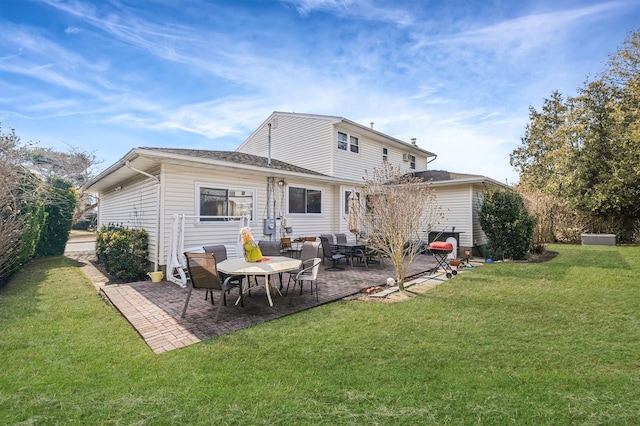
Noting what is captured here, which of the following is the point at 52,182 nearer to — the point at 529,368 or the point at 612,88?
the point at 529,368

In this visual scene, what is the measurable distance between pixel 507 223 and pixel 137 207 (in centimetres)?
1179

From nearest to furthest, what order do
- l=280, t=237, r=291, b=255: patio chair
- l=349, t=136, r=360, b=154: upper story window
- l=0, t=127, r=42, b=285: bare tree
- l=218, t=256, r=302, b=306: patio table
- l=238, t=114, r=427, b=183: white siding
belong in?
l=218, t=256, r=302, b=306: patio table → l=0, t=127, r=42, b=285: bare tree → l=280, t=237, r=291, b=255: patio chair → l=238, t=114, r=427, b=183: white siding → l=349, t=136, r=360, b=154: upper story window

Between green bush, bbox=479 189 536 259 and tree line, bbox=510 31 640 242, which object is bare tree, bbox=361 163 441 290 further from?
tree line, bbox=510 31 640 242

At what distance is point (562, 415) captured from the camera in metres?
2.38

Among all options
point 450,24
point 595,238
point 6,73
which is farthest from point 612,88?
point 6,73

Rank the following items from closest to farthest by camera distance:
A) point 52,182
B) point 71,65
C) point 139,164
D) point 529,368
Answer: point 529,368
point 139,164
point 71,65
point 52,182

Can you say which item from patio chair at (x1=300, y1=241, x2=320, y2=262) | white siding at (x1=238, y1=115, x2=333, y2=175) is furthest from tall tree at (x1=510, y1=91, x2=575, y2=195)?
patio chair at (x1=300, y1=241, x2=320, y2=262)

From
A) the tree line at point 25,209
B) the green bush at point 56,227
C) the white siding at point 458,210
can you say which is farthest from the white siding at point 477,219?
the green bush at point 56,227

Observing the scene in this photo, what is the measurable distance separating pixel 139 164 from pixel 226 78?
434 cm

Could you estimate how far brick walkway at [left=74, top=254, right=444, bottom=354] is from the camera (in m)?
4.08

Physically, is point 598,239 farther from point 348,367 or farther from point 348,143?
point 348,367

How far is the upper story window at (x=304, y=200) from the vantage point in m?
11.0

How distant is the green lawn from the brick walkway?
22 cm

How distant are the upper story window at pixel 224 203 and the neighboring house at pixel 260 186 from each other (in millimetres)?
27
